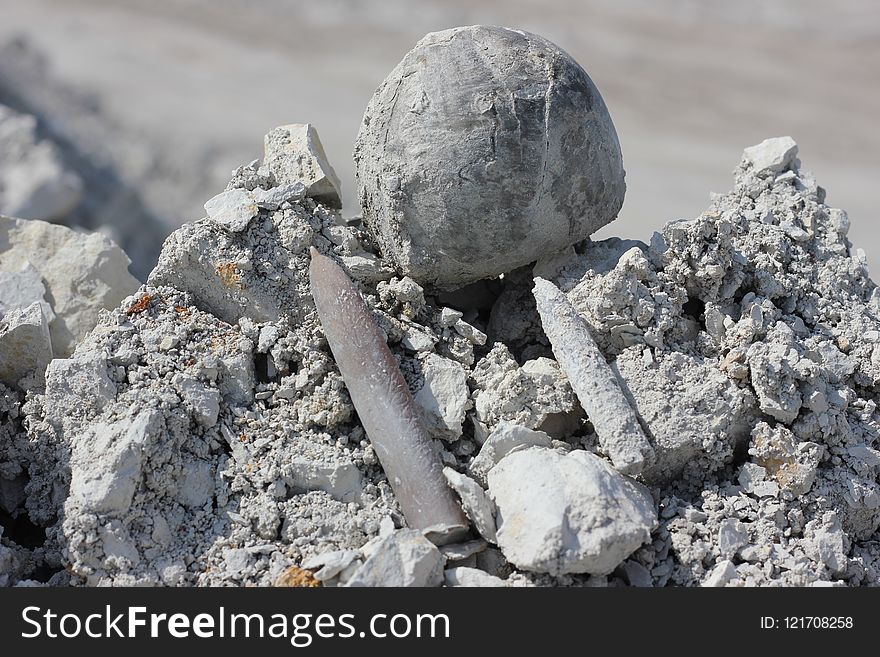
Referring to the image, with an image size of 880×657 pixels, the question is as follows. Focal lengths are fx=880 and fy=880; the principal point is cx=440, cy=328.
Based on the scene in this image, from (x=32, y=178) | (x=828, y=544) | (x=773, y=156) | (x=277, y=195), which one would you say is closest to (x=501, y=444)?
(x=828, y=544)

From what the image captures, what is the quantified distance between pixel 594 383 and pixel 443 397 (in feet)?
2.12

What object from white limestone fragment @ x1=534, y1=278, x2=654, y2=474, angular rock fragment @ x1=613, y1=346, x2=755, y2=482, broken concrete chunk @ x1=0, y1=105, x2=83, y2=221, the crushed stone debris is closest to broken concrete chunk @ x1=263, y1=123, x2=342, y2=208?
the crushed stone debris

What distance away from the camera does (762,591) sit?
3.16 metres

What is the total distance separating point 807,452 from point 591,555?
1163 mm

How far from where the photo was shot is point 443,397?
3.76 meters

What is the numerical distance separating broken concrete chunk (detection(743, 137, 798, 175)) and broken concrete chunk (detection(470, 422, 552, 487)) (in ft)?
7.39

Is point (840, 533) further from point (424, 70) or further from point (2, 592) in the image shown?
point (2, 592)

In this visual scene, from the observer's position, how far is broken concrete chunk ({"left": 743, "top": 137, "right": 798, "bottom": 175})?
15.7 ft

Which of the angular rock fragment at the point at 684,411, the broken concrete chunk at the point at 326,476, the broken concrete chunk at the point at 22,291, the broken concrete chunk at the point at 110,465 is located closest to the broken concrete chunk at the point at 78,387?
the broken concrete chunk at the point at 110,465

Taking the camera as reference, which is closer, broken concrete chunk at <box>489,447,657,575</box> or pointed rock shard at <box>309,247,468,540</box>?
broken concrete chunk at <box>489,447,657,575</box>

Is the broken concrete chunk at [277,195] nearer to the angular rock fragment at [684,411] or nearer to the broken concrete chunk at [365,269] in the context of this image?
the broken concrete chunk at [365,269]

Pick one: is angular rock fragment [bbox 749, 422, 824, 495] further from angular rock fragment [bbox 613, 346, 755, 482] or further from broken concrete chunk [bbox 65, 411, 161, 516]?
broken concrete chunk [bbox 65, 411, 161, 516]

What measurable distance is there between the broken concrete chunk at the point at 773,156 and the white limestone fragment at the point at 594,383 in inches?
68.5

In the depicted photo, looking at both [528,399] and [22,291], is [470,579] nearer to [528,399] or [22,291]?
[528,399]
